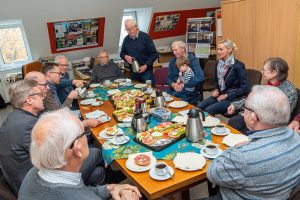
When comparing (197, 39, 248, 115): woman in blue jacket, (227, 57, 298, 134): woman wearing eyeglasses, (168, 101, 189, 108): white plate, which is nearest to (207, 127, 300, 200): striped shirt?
(227, 57, 298, 134): woman wearing eyeglasses

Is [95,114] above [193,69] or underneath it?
underneath

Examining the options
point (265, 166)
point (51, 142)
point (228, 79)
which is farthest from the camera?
point (228, 79)

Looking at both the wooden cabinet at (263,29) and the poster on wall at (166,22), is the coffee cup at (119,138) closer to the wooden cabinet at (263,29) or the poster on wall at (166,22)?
the wooden cabinet at (263,29)

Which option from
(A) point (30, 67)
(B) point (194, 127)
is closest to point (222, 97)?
(B) point (194, 127)

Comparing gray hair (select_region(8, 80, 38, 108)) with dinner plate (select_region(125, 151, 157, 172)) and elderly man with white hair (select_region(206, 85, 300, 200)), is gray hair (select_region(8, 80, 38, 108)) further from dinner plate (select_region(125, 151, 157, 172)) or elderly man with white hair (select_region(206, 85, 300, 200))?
elderly man with white hair (select_region(206, 85, 300, 200))

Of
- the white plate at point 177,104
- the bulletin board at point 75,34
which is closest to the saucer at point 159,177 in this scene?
the white plate at point 177,104

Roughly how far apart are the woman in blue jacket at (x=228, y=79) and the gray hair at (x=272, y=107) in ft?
5.35

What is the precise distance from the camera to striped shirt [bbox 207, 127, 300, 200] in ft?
3.85

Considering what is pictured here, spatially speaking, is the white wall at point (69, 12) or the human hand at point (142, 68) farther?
the white wall at point (69, 12)

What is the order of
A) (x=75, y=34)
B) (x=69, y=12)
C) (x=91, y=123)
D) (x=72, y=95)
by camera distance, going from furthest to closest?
1. (x=75, y=34)
2. (x=69, y=12)
3. (x=72, y=95)
4. (x=91, y=123)

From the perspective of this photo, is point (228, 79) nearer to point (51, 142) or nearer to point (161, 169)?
point (161, 169)

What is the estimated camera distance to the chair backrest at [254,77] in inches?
114

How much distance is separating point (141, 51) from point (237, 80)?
5.54 ft

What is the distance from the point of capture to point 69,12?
4.71 metres
